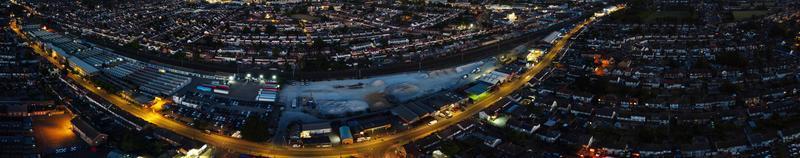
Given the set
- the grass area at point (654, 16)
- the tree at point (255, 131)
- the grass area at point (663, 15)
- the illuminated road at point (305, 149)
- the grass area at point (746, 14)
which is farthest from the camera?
the grass area at point (663, 15)

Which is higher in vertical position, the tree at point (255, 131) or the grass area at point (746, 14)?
the grass area at point (746, 14)

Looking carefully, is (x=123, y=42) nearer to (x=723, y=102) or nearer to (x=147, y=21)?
(x=147, y=21)

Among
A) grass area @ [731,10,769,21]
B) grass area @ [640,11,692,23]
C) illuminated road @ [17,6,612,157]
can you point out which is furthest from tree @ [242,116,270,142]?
grass area @ [731,10,769,21]

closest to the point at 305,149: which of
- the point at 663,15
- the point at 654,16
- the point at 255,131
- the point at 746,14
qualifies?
the point at 255,131

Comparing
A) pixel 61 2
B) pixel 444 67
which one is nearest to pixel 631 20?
pixel 444 67

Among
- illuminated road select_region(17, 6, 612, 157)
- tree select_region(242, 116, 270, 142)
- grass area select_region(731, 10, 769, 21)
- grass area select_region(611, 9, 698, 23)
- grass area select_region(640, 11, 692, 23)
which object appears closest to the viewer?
illuminated road select_region(17, 6, 612, 157)

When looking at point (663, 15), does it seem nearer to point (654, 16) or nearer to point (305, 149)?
point (654, 16)

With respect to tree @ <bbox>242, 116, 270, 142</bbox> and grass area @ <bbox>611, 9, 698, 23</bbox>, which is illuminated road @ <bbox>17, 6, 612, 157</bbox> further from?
grass area @ <bbox>611, 9, 698, 23</bbox>

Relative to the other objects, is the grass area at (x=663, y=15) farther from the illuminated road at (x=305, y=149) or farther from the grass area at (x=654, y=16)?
the illuminated road at (x=305, y=149)

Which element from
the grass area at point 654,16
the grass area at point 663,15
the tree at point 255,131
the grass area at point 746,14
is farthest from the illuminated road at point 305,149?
the grass area at point 746,14
